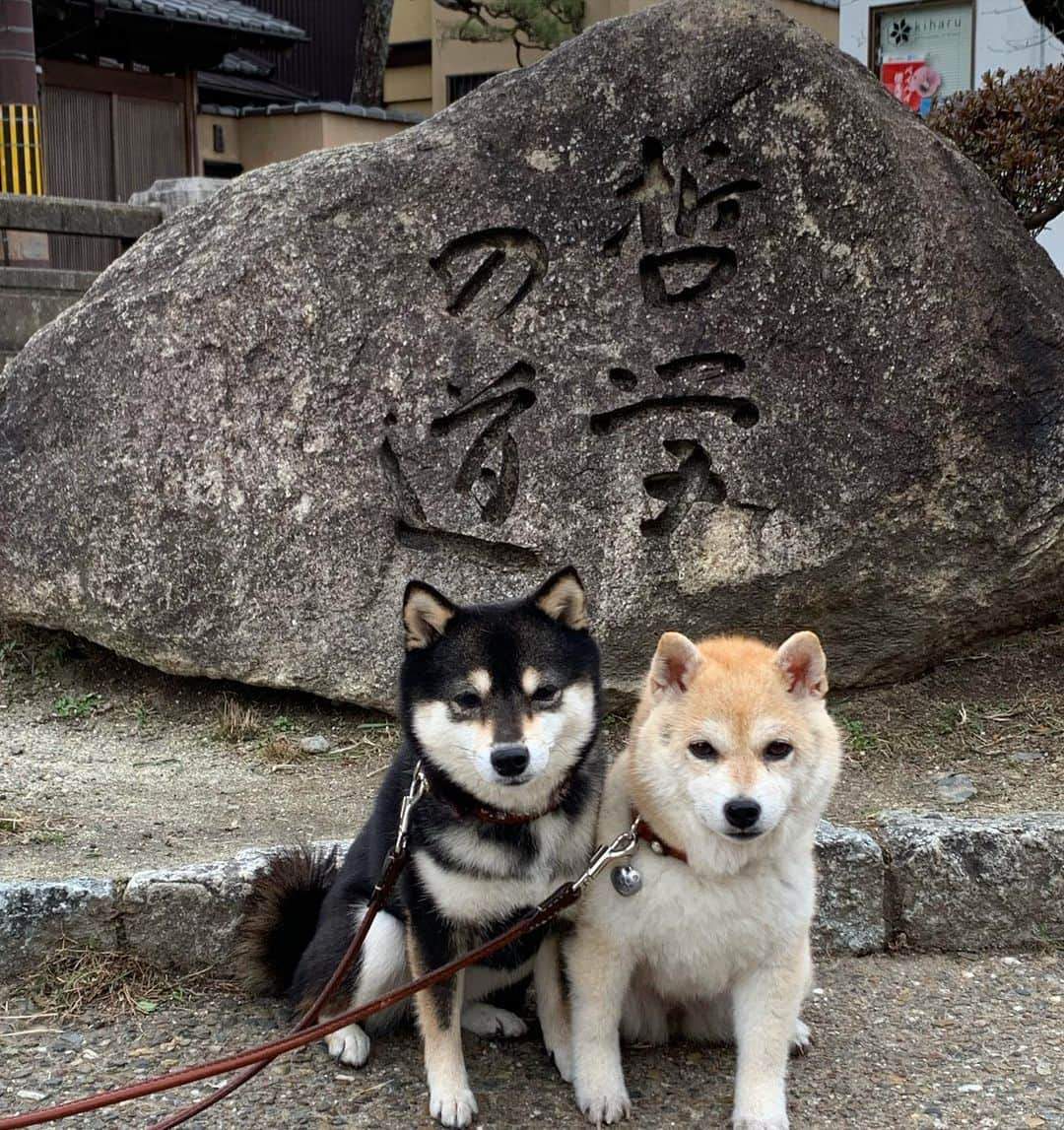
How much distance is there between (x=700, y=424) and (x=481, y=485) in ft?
2.98

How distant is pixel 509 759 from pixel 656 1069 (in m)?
1.12

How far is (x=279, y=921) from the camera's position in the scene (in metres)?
3.80

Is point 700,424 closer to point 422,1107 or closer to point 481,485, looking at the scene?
point 481,485

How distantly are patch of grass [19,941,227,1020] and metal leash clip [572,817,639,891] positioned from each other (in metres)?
1.35

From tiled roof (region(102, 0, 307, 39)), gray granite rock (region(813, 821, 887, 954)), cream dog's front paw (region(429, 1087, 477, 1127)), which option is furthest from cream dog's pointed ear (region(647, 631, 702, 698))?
tiled roof (region(102, 0, 307, 39))

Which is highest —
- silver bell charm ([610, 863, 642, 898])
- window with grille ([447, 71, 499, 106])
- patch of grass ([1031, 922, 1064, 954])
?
window with grille ([447, 71, 499, 106])

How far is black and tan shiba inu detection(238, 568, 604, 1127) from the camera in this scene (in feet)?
10.3

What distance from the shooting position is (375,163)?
555 centimetres

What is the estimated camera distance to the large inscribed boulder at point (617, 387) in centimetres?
524

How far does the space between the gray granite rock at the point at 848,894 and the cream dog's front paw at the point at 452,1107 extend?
4.71ft

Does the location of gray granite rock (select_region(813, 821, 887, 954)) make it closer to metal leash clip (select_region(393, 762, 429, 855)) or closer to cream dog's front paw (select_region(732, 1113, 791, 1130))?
cream dog's front paw (select_region(732, 1113, 791, 1130))

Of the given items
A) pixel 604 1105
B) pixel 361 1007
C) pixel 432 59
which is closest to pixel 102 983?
pixel 361 1007

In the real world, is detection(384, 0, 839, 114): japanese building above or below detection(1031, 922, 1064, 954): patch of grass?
above

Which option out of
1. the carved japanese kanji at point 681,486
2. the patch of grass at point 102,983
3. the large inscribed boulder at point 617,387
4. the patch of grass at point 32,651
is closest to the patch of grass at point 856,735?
the large inscribed boulder at point 617,387
